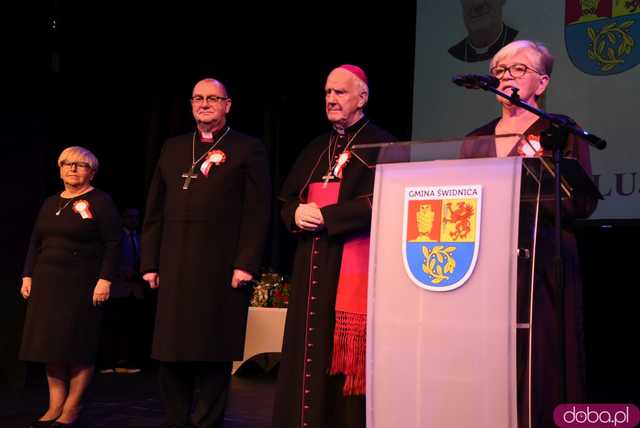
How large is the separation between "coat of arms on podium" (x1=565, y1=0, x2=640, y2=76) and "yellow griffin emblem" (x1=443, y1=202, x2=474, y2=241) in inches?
167

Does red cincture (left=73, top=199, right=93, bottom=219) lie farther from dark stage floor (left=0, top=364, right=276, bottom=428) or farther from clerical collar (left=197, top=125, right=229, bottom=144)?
dark stage floor (left=0, top=364, right=276, bottom=428)

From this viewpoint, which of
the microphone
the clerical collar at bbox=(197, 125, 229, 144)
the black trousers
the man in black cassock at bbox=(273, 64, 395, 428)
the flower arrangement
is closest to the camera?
the microphone

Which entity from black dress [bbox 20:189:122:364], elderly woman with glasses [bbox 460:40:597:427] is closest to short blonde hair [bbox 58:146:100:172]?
black dress [bbox 20:189:122:364]

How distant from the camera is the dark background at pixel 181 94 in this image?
288 inches

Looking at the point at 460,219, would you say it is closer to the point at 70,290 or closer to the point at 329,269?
the point at 329,269

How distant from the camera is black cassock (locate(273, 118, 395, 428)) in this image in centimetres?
371

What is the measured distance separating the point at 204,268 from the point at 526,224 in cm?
202

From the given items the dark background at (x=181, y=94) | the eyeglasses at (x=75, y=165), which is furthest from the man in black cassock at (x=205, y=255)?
the dark background at (x=181, y=94)

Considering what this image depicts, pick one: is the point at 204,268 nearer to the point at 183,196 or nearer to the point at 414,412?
the point at 183,196

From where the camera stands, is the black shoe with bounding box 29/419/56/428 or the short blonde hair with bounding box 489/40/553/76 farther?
the black shoe with bounding box 29/419/56/428

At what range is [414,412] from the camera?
2.81 metres

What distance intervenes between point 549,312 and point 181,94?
7408mm

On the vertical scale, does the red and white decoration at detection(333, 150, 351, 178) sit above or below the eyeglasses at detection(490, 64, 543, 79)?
below

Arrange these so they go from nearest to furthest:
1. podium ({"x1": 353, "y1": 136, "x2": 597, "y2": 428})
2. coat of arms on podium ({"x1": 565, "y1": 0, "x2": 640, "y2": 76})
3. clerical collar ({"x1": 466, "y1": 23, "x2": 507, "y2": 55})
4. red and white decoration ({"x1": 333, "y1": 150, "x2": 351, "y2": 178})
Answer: podium ({"x1": 353, "y1": 136, "x2": 597, "y2": 428}), red and white decoration ({"x1": 333, "y1": 150, "x2": 351, "y2": 178}), coat of arms on podium ({"x1": 565, "y1": 0, "x2": 640, "y2": 76}), clerical collar ({"x1": 466, "y1": 23, "x2": 507, "y2": 55})
